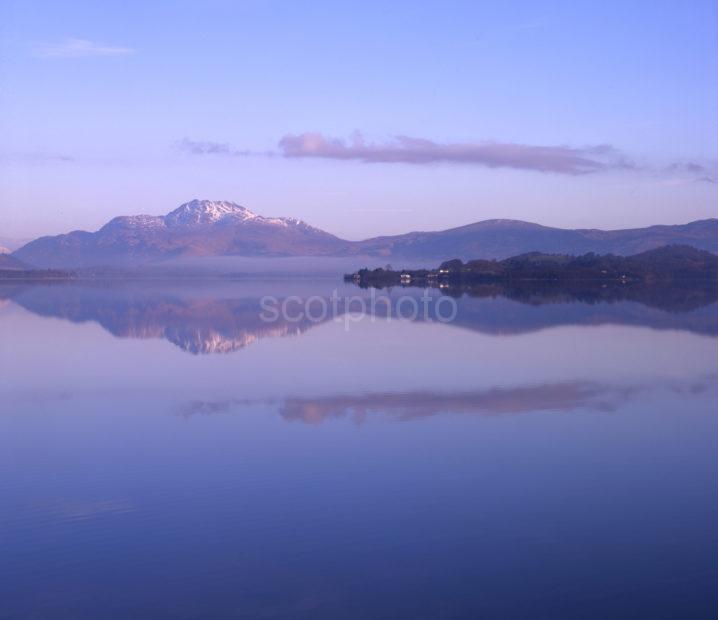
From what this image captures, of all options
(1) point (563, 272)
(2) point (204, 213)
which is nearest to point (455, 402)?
(1) point (563, 272)

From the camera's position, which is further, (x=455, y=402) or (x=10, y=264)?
(x=10, y=264)

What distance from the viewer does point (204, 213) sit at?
488 ft

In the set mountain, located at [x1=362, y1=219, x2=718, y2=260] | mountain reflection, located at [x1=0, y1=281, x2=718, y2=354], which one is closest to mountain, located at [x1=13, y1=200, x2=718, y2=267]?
mountain, located at [x1=362, y1=219, x2=718, y2=260]

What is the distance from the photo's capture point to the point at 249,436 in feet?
20.8

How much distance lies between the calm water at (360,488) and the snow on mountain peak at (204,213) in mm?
138185

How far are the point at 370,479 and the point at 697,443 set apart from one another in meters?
2.55

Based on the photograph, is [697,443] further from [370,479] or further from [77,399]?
[77,399]

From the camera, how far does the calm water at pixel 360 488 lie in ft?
11.9

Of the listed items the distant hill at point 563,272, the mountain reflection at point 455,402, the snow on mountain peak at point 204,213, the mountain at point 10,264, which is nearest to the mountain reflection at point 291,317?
the mountain reflection at point 455,402

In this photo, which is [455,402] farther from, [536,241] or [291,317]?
[536,241]

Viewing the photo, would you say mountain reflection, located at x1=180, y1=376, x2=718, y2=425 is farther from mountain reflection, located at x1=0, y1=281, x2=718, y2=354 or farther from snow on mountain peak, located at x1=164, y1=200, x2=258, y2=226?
snow on mountain peak, located at x1=164, y1=200, x2=258, y2=226

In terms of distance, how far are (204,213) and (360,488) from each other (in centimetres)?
14758

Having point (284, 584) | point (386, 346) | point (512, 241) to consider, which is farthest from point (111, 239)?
point (284, 584)

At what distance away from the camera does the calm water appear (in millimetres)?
3625
